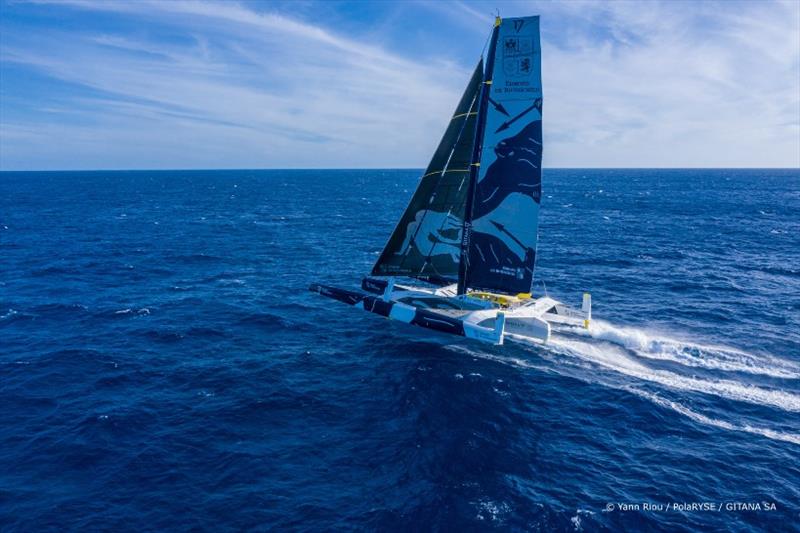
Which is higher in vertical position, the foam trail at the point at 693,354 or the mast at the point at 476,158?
the mast at the point at 476,158

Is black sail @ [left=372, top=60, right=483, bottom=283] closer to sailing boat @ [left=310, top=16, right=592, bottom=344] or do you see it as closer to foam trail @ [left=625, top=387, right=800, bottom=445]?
sailing boat @ [left=310, top=16, right=592, bottom=344]

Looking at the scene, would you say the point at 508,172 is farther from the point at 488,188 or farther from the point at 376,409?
the point at 376,409

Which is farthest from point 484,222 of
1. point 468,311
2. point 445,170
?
point 468,311

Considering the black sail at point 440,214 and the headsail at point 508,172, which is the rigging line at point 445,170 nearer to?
the black sail at point 440,214

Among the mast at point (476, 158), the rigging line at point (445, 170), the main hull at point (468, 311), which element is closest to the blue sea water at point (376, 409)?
the main hull at point (468, 311)

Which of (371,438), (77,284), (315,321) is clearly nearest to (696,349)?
(371,438)
